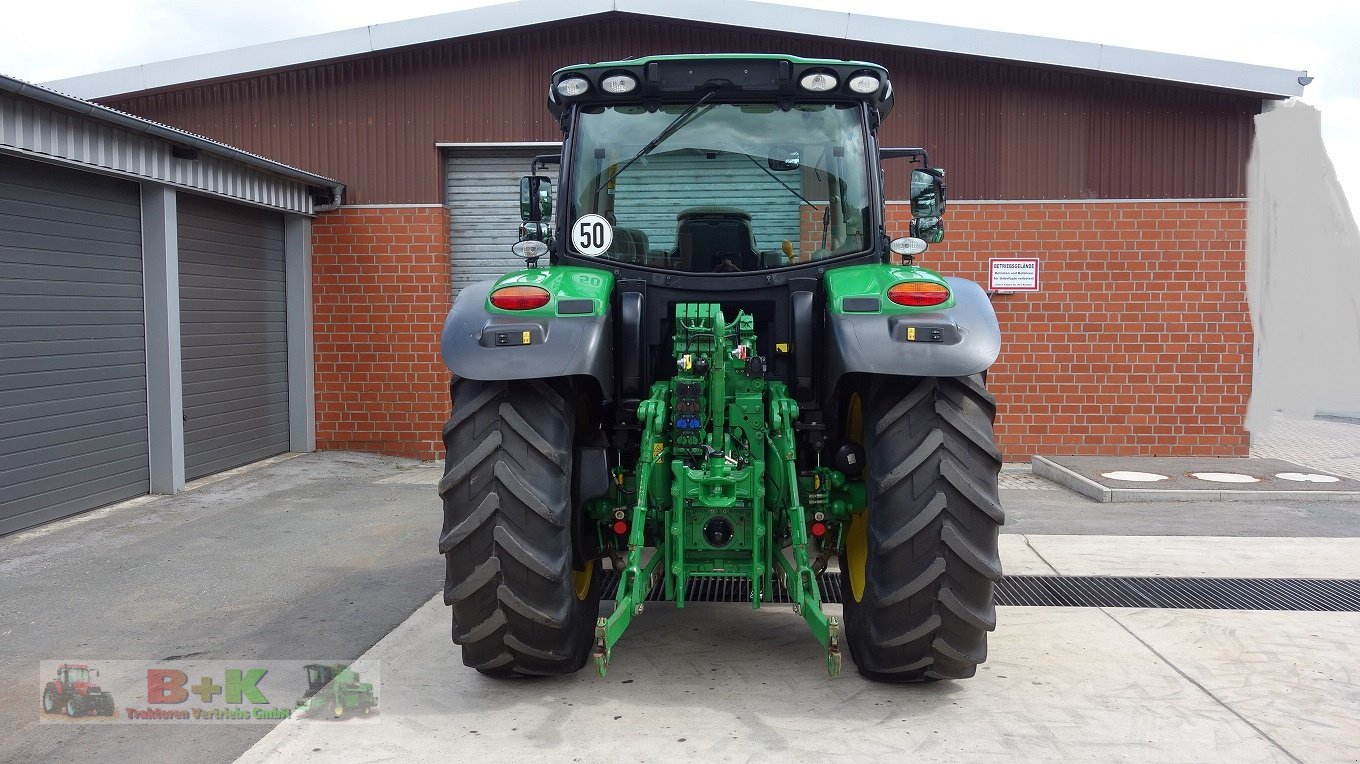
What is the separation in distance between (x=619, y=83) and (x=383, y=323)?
24.1ft

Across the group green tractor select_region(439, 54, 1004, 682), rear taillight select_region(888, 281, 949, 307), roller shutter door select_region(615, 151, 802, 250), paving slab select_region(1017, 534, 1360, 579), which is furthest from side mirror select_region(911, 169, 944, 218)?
paving slab select_region(1017, 534, 1360, 579)

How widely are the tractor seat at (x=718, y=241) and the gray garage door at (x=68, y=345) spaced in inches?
215

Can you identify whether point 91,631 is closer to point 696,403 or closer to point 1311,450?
point 696,403

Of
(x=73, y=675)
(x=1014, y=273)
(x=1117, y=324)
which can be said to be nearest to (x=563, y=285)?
(x=73, y=675)

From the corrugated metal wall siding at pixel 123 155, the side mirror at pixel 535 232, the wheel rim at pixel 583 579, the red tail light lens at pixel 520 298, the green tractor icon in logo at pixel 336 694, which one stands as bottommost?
the green tractor icon in logo at pixel 336 694

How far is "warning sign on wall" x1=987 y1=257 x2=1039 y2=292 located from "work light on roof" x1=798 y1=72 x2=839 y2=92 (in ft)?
22.3

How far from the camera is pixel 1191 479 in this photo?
9336 millimetres

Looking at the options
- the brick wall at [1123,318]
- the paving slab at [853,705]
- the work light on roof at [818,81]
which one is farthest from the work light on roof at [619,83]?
the brick wall at [1123,318]

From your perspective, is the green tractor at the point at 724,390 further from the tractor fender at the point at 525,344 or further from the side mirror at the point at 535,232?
the side mirror at the point at 535,232

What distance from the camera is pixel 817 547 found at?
4418mm

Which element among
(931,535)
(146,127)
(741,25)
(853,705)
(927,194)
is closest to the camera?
(931,535)

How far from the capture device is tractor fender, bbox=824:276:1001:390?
3898 mm

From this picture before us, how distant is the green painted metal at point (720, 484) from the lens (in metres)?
3.97

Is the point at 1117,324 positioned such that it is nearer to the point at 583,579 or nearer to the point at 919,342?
the point at 919,342
